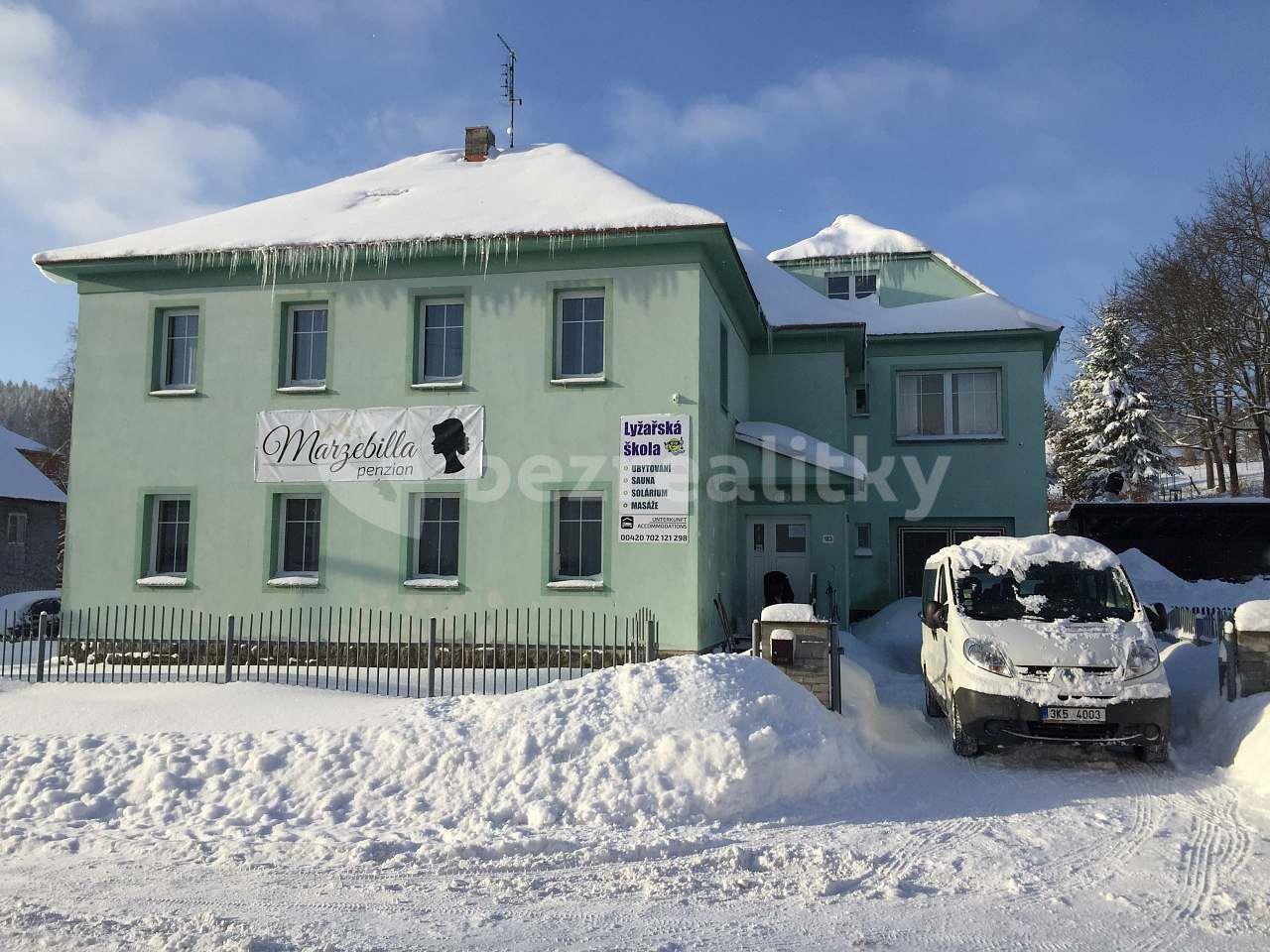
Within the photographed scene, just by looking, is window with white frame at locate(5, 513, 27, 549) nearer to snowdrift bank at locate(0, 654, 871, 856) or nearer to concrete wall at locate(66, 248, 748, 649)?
concrete wall at locate(66, 248, 748, 649)

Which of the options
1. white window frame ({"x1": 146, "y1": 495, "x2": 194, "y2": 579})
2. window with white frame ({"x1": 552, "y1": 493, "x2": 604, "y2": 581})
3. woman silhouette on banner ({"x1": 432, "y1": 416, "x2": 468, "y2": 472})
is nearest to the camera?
window with white frame ({"x1": 552, "y1": 493, "x2": 604, "y2": 581})

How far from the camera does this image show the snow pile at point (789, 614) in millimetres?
9672

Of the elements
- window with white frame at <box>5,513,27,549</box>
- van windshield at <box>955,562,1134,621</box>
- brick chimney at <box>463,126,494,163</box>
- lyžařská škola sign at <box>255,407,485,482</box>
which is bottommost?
van windshield at <box>955,562,1134,621</box>

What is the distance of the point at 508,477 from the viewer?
572 inches

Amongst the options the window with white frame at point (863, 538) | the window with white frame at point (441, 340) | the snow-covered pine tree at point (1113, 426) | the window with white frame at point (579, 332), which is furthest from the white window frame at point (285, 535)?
the snow-covered pine tree at point (1113, 426)

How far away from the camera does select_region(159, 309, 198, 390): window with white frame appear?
15.9 metres

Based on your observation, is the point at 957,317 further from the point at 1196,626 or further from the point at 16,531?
the point at 16,531

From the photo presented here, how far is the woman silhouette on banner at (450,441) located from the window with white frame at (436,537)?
537 millimetres

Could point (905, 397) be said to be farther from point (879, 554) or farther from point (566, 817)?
point (566, 817)

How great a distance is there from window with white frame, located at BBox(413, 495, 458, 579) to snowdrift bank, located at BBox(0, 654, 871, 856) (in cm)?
630

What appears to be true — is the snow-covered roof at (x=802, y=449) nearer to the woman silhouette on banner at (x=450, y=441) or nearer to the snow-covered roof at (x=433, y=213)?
the snow-covered roof at (x=433, y=213)

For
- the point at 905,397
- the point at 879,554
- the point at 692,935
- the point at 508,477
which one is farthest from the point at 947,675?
the point at 905,397

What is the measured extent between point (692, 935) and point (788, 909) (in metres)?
0.65

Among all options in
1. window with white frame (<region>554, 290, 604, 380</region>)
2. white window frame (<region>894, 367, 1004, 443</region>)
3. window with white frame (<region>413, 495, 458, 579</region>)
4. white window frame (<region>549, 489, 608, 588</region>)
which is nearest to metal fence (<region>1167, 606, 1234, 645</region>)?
white window frame (<region>894, 367, 1004, 443</region>)
